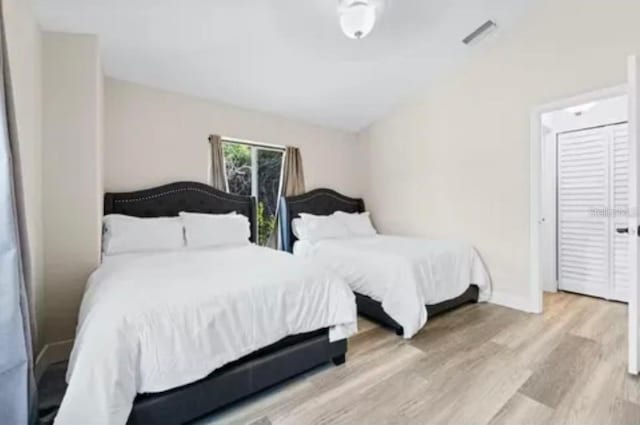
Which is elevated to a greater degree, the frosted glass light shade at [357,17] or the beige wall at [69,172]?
Answer: the frosted glass light shade at [357,17]

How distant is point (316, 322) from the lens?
202 centimetres

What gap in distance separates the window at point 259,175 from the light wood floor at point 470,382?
2107 mm

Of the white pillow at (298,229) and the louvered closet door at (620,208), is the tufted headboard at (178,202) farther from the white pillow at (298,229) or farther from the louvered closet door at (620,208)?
the louvered closet door at (620,208)

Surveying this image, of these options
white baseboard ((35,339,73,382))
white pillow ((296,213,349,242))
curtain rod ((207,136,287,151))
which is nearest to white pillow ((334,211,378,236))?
white pillow ((296,213,349,242))

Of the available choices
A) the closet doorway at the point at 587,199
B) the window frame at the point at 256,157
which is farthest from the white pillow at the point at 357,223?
the closet doorway at the point at 587,199

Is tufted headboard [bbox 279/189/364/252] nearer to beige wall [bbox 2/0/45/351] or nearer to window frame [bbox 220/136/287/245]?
window frame [bbox 220/136/287/245]

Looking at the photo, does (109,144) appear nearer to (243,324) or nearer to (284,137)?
(284,137)

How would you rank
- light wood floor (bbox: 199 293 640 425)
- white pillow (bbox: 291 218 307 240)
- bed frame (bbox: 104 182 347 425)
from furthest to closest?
1. white pillow (bbox: 291 218 307 240)
2. light wood floor (bbox: 199 293 640 425)
3. bed frame (bbox: 104 182 347 425)

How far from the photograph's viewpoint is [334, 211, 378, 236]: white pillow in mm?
4457

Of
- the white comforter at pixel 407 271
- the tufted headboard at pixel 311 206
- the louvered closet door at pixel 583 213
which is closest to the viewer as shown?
the white comforter at pixel 407 271

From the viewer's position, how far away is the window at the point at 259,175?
4.11m

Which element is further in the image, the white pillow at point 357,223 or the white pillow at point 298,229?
the white pillow at point 357,223

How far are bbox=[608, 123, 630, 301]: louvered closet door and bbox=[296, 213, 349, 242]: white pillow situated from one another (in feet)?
9.81

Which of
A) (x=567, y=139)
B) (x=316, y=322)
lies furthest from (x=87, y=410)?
(x=567, y=139)
